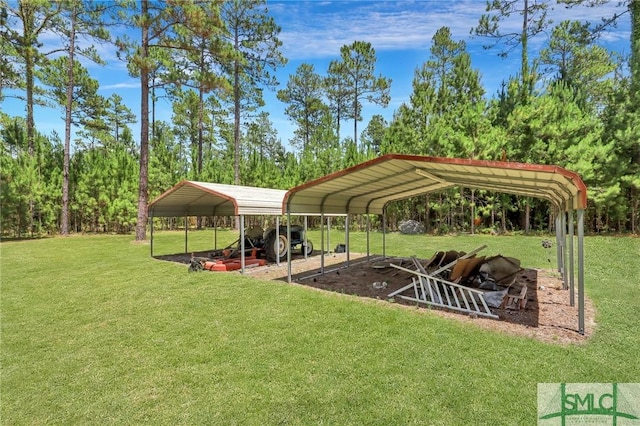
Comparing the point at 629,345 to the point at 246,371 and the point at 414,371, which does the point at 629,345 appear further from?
the point at 246,371

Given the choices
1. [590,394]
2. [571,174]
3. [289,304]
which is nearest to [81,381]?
[289,304]

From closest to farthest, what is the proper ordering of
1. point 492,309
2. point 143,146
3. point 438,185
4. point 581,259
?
point 581,259
point 492,309
point 438,185
point 143,146

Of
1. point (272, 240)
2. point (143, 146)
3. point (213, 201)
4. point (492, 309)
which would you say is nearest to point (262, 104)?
point (143, 146)

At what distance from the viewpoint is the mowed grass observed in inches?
122

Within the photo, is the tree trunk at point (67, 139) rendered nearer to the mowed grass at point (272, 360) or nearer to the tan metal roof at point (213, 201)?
the tan metal roof at point (213, 201)

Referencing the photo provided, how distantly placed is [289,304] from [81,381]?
3.40 meters

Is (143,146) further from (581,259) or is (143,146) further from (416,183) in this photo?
(581,259)

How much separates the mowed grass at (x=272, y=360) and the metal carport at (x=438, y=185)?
1.47 metres

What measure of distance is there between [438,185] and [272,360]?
6.73 m

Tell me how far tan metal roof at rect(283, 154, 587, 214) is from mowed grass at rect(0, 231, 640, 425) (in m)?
2.12

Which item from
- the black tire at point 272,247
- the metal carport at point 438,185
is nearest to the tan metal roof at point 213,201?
the black tire at point 272,247

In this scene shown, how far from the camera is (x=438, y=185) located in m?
8.95

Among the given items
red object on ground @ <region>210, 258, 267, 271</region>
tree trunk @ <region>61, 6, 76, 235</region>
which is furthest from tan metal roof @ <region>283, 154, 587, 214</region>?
tree trunk @ <region>61, 6, 76, 235</region>

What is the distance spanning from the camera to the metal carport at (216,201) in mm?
9336
